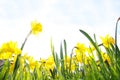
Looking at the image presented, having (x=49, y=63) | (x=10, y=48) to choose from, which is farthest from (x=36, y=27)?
(x=49, y=63)

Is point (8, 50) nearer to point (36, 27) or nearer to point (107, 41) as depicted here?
point (36, 27)

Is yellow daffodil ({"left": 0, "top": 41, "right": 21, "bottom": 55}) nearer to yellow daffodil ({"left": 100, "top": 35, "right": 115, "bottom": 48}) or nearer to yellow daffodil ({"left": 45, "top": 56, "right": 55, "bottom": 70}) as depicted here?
yellow daffodil ({"left": 100, "top": 35, "right": 115, "bottom": 48})

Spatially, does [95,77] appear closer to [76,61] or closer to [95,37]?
[95,37]

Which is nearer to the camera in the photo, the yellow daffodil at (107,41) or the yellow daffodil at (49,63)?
the yellow daffodil at (107,41)

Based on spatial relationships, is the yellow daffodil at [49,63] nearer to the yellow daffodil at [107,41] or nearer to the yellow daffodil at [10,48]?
the yellow daffodil at [107,41]

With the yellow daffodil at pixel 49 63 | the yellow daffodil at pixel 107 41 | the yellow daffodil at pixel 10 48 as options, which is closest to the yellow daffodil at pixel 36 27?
the yellow daffodil at pixel 10 48

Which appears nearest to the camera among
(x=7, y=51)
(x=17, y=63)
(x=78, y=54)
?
(x=7, y=51)

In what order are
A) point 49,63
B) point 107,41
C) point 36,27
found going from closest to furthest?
point 36,27
point 107,41
point 49,63

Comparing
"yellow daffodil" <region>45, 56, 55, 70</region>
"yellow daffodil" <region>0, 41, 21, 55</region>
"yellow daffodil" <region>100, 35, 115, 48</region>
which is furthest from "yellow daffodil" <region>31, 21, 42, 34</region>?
"yellow daffodil" <region>45, 56, 55, 70</region>

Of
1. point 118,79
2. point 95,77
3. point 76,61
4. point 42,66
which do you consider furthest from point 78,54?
point 118,79

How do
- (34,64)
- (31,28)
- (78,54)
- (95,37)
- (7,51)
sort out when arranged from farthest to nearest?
(78,54) → (34,64) → (95,37) → (31,28) → (7,51)

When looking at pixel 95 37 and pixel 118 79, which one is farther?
pixel 95 37
